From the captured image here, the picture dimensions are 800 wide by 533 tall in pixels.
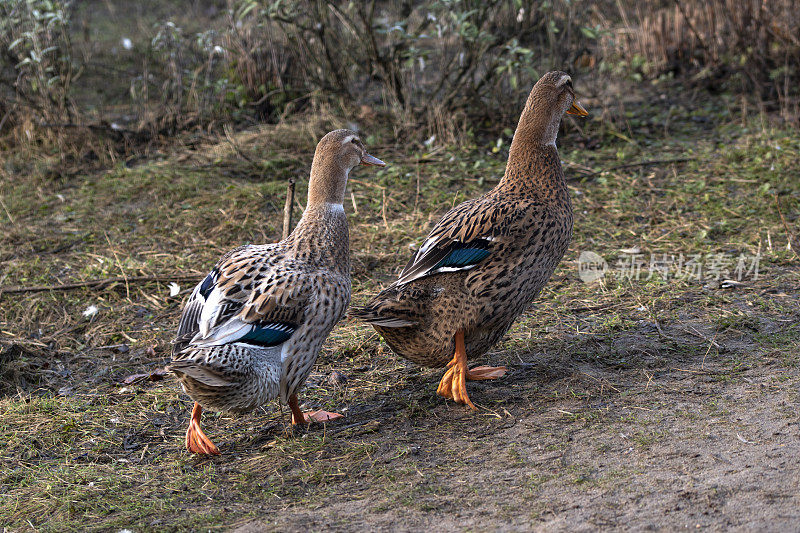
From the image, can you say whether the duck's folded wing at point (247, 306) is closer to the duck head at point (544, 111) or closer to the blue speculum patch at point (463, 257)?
the blue speculum patch at point (463, 257)

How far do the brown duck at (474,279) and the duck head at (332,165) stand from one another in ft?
1.86

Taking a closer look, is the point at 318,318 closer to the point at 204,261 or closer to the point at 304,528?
the point at 304,528

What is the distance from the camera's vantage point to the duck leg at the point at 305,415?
373cm

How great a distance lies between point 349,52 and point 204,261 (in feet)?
9.05

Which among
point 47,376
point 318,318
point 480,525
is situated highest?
point 318,318

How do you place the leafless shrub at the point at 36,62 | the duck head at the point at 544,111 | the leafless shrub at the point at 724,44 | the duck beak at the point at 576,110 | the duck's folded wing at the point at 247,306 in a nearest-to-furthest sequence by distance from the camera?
the duck's folded wing at the point at 247,306
the duck head at the point at 544,111
the duck beak at the point at 576,110
the leafless shrub at the point at 36,62
the leafless shrub at the point at 724,44

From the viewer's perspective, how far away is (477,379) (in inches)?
159

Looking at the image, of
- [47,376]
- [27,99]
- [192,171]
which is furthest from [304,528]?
[27,99]

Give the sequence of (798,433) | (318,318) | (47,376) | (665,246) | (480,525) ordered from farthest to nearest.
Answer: (665,246)
(47,376)
(318,318)
(798,433)
(480,525)

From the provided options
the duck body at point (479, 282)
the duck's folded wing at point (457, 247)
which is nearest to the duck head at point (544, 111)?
the duck body at point (479, 282)

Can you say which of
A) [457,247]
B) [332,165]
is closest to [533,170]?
[457,247]

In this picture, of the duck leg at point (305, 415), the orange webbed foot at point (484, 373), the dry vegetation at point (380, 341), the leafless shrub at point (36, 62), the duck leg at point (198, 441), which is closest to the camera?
the dry vegetation at point (380, 341)

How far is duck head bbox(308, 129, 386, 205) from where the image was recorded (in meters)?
4.10

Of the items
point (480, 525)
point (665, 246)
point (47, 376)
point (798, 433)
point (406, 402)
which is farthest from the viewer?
point (665, 246)
